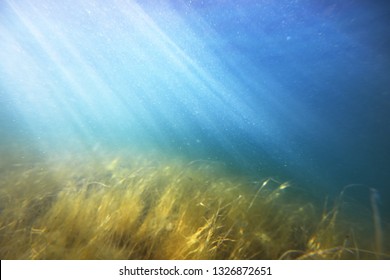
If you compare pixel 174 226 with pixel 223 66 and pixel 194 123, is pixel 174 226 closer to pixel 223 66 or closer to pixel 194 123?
pixel 223 66

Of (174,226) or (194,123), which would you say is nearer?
(174,226)

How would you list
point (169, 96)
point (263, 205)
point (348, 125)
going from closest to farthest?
point (263, 205) < point (348, 125) < point (169, 96)

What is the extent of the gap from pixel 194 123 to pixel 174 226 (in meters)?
54.3

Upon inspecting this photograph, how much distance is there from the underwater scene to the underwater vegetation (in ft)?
0.06

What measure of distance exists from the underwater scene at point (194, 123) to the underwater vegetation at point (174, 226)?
0.06 ft

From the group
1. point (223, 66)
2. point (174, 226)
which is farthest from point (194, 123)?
point (174, 226)

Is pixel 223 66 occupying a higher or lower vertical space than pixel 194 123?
higher

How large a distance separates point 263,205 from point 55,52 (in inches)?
1078

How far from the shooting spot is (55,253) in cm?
218

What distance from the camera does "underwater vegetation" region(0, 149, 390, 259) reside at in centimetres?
227

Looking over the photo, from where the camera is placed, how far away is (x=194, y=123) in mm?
56719

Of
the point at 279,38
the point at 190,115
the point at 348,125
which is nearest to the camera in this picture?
the point at 279,38
